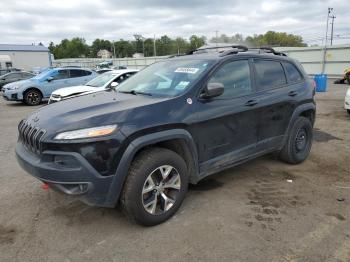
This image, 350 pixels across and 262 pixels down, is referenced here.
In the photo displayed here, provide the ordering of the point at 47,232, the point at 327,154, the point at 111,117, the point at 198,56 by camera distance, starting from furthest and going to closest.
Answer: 1. the point at 327,154
2. the point at 198,56
3. the point at 47,232
4. the point at 111,117

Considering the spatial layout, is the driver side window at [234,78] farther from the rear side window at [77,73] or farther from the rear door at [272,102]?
the rear side window at [77,73]

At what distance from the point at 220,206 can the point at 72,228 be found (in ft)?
5.54

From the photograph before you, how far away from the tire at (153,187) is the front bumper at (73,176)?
0.72ft

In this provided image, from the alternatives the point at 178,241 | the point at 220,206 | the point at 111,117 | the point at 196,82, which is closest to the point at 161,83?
the point at 196,82

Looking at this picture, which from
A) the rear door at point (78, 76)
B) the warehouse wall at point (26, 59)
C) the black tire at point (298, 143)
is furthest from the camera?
the warehouse wall at point (26, 59)

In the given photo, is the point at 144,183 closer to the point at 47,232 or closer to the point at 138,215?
the point at 138,215

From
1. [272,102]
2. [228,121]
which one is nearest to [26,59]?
[272,102]

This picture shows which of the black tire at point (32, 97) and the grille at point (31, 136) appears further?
the black tire at point (32, 97)

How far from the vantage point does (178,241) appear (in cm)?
327

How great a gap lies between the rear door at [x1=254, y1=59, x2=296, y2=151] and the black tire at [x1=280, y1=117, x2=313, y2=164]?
0.78ft

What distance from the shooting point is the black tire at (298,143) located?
519 centimetres

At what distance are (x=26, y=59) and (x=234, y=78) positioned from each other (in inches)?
2336

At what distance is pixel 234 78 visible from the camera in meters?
4.30

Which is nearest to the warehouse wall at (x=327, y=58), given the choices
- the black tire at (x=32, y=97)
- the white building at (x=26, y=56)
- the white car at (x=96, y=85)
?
the white car at (x=96, y=85)
